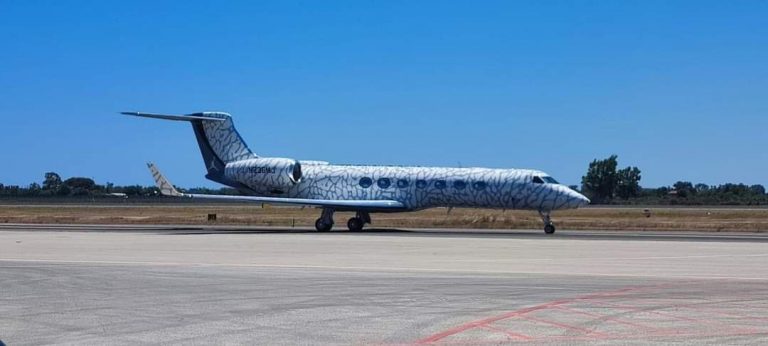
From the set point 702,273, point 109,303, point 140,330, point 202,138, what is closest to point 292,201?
point 202,138

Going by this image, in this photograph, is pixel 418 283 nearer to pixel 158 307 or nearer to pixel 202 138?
pixel 158 307

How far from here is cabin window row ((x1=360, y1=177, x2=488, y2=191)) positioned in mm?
44688

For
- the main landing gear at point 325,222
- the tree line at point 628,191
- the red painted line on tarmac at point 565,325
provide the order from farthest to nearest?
the tree line at point 628,191, the main landing gear at point 325,222, the red painted line on tarmac at point 565,325

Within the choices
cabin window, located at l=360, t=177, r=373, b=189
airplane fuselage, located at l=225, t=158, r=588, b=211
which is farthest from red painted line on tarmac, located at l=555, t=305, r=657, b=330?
cabin window, located at l=360, t=177, r=373, b=189

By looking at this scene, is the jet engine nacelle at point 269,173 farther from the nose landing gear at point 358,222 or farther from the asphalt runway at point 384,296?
the asphalt runway at point 384,296

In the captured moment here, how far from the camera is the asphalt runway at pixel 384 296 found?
40.1 ft

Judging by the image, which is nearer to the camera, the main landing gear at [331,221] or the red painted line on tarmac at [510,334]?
the red painted line on tarmac at [510,334]

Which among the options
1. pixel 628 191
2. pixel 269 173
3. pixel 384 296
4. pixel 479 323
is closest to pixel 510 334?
pixel 479 323

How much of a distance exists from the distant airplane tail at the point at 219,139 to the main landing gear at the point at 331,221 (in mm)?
5489

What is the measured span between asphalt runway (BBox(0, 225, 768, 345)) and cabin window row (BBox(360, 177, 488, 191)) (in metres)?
14.4

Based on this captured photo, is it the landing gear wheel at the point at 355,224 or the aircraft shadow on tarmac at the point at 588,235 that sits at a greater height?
the landing gear wheel at the point at 355,224

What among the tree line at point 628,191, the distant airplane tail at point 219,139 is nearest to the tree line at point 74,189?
the tree line at point 628,191

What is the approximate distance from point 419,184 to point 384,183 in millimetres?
1785

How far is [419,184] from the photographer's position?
1810 inches
